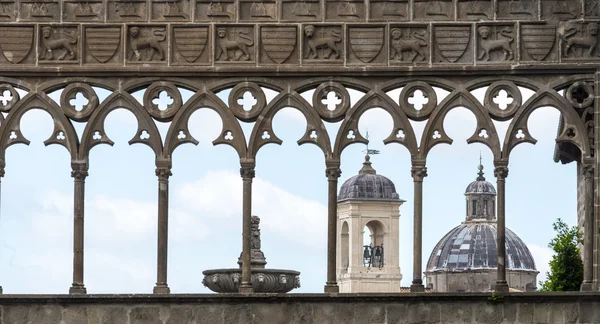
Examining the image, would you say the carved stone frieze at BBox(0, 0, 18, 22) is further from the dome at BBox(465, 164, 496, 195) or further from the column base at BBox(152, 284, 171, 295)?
the dome at BBox(465, 164, 496, 195)

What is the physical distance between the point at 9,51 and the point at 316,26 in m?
4.33

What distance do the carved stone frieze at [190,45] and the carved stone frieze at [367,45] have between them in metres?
2.02

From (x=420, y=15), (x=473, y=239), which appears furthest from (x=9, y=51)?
(x=473, y=239)

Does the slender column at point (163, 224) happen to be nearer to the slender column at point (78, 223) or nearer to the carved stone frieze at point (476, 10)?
the slender column at point (78, 223)

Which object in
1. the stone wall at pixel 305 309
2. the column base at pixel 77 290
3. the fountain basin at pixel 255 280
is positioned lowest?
the stone wall at pixel 305 309

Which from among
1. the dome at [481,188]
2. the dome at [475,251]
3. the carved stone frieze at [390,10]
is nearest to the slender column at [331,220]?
the carved stone frieze at [390,10]

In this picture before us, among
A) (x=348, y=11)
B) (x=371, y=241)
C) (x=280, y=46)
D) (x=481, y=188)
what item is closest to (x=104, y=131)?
(x=280, y=46)

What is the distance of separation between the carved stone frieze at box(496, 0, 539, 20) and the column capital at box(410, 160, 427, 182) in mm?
2349

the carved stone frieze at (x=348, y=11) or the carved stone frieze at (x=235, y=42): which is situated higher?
the carved stone frieze at (x=348, y=11)

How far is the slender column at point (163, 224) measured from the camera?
30250 millimetres

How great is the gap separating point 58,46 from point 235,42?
249 cm

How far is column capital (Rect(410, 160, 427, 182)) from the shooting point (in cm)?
3042

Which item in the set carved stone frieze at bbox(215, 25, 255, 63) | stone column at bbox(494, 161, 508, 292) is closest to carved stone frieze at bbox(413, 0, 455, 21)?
stone column at bbox(494, 161, 508, 292)

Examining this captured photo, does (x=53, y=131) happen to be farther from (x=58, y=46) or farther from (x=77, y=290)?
(x=77, y=290)
